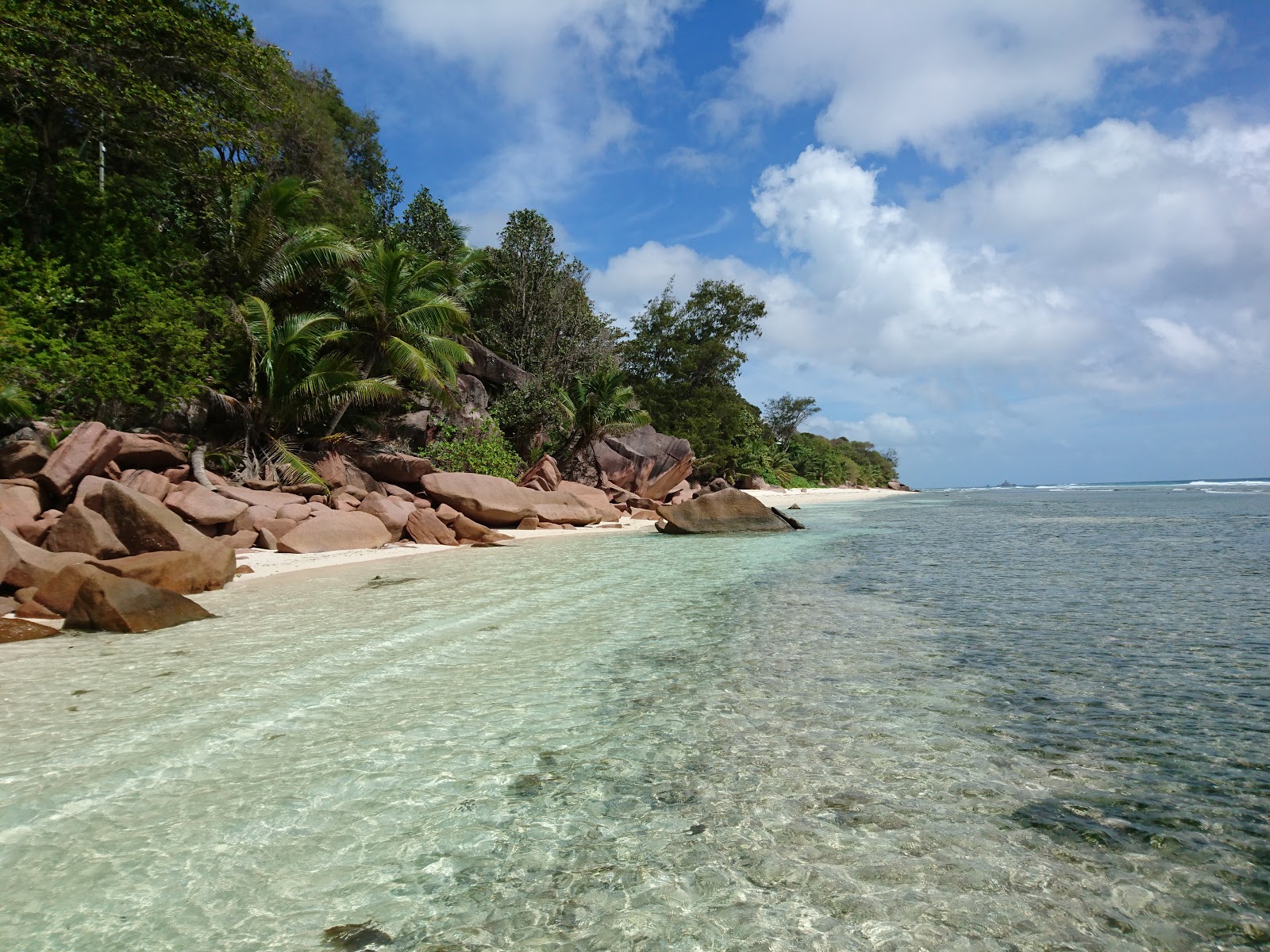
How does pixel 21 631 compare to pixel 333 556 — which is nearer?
pixel 21 631

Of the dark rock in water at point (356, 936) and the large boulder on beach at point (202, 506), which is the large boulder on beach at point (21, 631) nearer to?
the large boulder on beach at point (202, 506)

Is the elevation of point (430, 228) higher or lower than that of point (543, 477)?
higher

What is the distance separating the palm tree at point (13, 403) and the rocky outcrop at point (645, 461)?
1720 cm

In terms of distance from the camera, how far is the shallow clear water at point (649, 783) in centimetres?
201

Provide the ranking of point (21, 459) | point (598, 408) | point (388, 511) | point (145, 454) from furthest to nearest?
point (598, 408), point (388, 511), point (145, 454), point (21, 459)

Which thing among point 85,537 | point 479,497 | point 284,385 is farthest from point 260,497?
point 85,537

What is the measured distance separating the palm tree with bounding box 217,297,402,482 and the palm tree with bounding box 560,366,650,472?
826 cm

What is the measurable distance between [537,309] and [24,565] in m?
21.2

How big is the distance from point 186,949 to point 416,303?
19.0m

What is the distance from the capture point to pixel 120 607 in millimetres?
5699

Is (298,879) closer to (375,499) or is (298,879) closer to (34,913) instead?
(34,913)

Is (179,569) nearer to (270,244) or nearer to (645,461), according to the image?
(270,244)

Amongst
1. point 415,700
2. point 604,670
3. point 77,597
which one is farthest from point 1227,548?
point 77,597

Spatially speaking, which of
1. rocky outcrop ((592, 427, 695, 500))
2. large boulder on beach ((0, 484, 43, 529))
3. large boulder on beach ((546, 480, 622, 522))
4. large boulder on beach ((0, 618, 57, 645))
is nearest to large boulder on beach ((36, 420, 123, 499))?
large boulder on beach ((0, 484, 43, 529))
